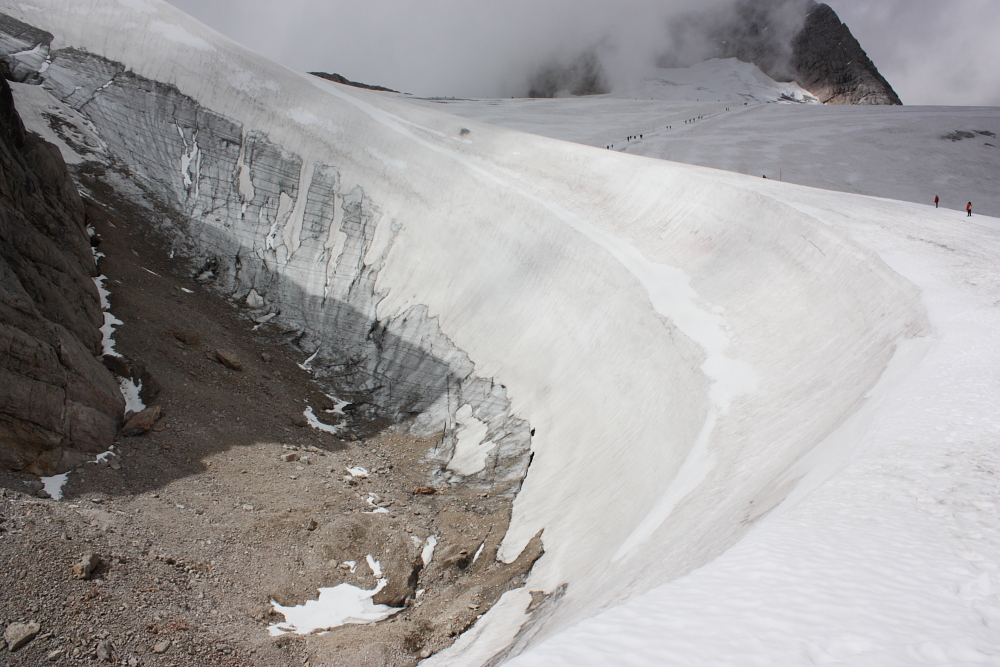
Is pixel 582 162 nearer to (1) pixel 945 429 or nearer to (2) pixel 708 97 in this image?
(1) pixel 945 429

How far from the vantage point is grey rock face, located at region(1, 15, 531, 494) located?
17.9m

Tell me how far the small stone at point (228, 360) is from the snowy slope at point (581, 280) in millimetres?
3434

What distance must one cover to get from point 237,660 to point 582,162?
66.1 feet

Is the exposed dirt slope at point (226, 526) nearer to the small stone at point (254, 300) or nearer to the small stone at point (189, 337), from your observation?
the small stone at point (189, 337)

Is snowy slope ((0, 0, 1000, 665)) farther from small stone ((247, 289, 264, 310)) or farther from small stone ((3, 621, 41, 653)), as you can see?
small stone ((3, 621, 41, 653))

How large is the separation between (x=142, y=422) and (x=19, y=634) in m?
6.08

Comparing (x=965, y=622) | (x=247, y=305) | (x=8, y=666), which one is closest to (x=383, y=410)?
(x=247, y=305)

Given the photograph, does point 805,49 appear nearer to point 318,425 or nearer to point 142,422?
point 318,425

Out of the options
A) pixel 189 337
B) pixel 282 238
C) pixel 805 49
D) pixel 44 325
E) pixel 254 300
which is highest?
pixel 805 49

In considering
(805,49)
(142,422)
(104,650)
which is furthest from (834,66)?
(104,650)

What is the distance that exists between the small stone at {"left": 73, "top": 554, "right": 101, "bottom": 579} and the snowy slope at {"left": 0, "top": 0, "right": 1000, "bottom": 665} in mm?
5429

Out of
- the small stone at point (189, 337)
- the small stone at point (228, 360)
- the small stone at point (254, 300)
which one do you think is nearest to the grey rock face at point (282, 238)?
the small stone at point (254, 300)

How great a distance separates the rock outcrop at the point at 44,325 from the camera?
1132 centimetres

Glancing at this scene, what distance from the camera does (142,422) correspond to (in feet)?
43.1
